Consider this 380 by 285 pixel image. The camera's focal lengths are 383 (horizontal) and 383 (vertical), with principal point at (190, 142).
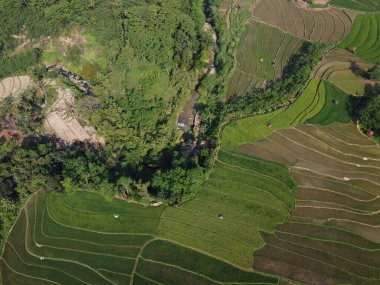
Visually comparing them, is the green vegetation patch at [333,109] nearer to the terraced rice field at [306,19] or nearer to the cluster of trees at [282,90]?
the cluster of trees at [282,90]

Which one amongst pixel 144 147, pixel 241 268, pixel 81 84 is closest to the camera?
pixel 241 268

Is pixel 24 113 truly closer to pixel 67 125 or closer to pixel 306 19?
pixel 67 125

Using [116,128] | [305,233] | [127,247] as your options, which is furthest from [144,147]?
[305,233]

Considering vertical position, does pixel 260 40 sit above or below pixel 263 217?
above

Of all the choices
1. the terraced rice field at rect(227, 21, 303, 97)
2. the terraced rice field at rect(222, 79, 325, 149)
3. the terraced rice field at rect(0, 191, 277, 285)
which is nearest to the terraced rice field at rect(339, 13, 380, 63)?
the terraced rice field at rect(227, 21, 303, 97)

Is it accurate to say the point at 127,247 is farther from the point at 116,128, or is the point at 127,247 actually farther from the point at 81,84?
the point at 81,84

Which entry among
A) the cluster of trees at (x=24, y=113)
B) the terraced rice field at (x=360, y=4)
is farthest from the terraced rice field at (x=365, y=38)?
the cluster of trees at (x=24, y=113)

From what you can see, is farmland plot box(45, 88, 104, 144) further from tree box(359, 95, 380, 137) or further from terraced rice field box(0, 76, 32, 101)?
tree box(359, 95, 380, 137)
